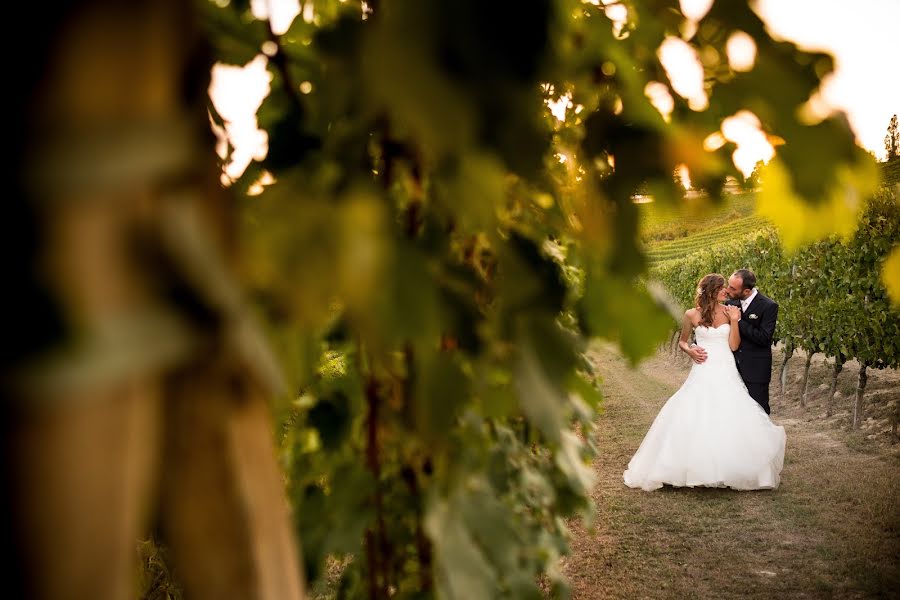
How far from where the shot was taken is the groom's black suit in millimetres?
9219

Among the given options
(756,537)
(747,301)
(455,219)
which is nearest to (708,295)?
(747,301)

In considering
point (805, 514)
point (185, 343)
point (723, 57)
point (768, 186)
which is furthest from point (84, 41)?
point (805, 514)

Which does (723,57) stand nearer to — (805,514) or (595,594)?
(595,594)

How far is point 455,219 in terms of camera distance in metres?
0.86

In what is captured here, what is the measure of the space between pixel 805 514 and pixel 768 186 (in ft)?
25.1

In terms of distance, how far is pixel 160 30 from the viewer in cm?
41

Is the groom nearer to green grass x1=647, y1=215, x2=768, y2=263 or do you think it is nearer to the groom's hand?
the groom's hand

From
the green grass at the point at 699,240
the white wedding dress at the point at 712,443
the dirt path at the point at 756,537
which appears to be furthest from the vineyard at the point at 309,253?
the green grass at the point at 699,240

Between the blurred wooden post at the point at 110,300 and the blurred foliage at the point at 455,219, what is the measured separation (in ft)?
0.20

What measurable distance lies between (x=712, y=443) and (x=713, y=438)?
0.07 m

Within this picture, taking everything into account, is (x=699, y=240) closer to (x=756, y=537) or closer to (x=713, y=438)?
(x=713, y=438)

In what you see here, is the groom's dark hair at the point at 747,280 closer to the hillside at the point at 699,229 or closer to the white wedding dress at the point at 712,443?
the hillside at the point at 699,229

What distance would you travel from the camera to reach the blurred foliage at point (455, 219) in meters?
0.45

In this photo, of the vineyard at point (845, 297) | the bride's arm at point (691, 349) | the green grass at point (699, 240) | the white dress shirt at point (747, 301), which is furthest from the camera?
the green grass at point (699, 240)
